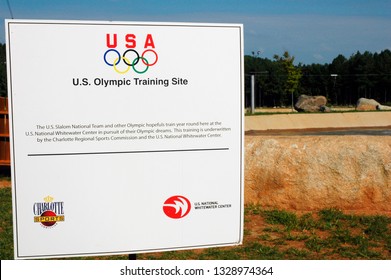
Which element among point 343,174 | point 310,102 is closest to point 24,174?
point 343,174

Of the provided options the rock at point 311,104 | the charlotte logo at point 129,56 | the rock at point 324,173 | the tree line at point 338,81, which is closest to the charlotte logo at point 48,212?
the charlotte logo at point 129,56

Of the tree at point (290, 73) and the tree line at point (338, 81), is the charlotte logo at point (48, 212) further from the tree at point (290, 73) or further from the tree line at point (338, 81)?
the tree line at point (338, 81)

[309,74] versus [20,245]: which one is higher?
[309,74]

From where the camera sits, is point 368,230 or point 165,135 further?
point 368,230

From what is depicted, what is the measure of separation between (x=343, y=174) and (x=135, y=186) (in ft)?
18.6

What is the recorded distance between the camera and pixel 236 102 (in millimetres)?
3727

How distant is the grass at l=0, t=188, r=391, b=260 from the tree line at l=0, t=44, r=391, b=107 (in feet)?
215

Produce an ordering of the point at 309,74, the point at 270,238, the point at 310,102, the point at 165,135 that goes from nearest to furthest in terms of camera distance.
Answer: the point at 165,135, the point at 270,238, the point at 310,102, the point at 309,74

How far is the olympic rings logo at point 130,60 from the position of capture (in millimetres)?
3484

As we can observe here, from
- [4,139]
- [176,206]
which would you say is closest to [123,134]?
[176,206]

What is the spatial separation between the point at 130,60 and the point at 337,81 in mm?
83136

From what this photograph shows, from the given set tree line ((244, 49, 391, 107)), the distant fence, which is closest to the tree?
tree line ((244, 49, 391, 107))

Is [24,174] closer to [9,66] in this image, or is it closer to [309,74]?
[9,66]

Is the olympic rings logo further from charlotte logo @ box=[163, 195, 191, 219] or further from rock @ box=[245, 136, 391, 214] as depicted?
rock @ box=[245, 136, 391, 214]
